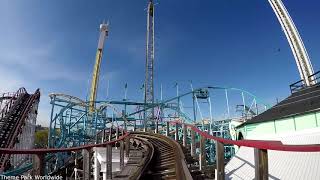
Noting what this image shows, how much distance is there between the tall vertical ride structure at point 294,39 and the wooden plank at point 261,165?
2763cm

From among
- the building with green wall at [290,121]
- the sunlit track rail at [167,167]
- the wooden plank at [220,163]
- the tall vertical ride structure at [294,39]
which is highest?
the tall vertical ride structure at [294,39]

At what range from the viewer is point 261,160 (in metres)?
3.32

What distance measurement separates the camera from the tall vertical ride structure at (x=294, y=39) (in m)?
28.8

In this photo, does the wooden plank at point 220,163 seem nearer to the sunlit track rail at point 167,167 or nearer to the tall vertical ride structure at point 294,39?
the sunlit track rail at point 167,167

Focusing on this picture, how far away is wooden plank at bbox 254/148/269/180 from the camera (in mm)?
3215

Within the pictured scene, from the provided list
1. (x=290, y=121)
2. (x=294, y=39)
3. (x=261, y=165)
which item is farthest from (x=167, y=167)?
(x=294, y=39)

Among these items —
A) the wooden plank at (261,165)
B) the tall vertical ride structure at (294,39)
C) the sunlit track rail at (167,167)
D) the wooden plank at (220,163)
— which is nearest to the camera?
the wooden plank at (261,165)

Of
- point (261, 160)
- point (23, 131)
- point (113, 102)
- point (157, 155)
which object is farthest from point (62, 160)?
point (261, 160)

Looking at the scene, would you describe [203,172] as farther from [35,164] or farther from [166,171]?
[35,164]

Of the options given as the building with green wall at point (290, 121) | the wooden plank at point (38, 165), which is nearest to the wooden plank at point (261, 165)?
the wooden plank at point (38, 165)

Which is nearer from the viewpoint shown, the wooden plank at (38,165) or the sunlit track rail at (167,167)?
the wooden plank at (38,165)

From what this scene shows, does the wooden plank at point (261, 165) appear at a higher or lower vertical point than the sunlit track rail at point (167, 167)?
higher

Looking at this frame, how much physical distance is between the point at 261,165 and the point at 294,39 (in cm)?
2979

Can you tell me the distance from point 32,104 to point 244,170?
27612 mm
